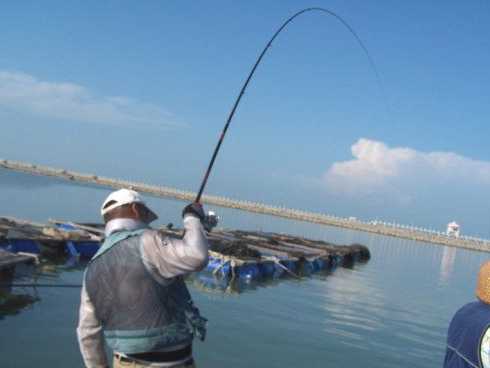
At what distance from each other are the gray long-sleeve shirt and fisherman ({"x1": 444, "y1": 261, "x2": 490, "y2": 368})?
1.61 meters

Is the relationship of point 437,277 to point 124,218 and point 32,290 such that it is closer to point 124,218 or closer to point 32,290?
point 32,290

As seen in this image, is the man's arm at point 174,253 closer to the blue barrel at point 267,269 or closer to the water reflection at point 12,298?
the water reflection at point 12,298

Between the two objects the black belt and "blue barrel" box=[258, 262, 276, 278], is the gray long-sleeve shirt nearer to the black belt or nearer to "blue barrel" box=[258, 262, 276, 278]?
the black belt

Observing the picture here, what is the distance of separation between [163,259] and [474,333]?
1.86 metres

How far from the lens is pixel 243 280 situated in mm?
18906

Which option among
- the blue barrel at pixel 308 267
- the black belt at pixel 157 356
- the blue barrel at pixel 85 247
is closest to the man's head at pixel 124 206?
the black belt at pixel 157 356

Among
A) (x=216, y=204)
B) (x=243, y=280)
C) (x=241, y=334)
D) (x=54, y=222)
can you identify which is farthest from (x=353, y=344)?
(x=216, y=204)

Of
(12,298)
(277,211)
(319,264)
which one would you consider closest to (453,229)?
(277,211)

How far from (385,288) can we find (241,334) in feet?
44.6

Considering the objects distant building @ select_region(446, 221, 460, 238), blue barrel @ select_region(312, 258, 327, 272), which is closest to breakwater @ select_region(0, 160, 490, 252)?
distant building @ select_region(446, 221, 460, 238)

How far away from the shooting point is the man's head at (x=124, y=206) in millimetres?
3500

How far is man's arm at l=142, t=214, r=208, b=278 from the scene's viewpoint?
312 centimetres

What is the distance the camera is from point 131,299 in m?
3.25

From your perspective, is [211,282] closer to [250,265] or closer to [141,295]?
[250,265]
